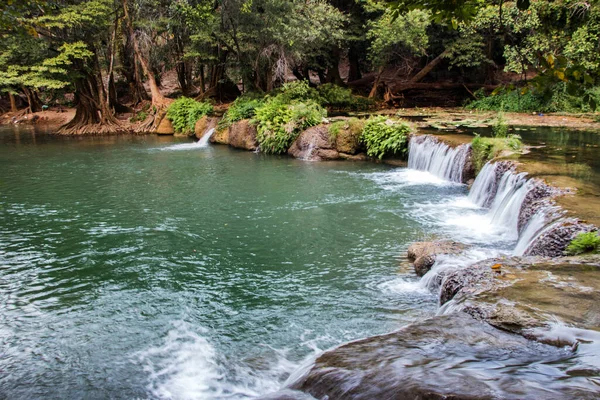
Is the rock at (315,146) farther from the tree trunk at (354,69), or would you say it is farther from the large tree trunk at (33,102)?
the large tree trunk at (33,102)

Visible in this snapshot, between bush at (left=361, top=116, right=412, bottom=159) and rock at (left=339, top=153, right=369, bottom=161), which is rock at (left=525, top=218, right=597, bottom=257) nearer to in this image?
bush at (left=361, top=116, right=412, bottom=159)

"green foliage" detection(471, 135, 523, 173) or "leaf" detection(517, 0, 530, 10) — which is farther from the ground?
"leaf" detection(517, 0, 530, 10)

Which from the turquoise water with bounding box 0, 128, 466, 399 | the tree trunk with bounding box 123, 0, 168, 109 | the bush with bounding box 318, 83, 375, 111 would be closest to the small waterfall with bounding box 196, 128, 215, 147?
the bush with bounding box 318, 83, 375, 111

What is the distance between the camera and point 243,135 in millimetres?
20906

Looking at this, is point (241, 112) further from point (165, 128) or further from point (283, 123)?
point (165, 128)

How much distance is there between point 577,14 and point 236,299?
1964 centimetres

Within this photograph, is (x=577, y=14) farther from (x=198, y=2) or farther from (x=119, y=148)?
(x=119, y=148)

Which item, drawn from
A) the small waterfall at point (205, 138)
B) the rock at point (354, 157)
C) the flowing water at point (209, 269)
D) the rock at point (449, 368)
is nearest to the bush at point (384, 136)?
the rock at point (354, 157)

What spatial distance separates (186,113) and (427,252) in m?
20.7

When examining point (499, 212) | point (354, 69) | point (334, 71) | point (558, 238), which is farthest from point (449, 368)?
point (354, 69)

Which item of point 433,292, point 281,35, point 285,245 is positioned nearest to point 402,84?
point 281,35

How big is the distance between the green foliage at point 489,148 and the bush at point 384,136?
3.49 metres

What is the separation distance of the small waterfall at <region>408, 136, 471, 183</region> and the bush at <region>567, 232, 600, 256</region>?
736 cm

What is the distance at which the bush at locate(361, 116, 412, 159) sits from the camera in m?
16.6
